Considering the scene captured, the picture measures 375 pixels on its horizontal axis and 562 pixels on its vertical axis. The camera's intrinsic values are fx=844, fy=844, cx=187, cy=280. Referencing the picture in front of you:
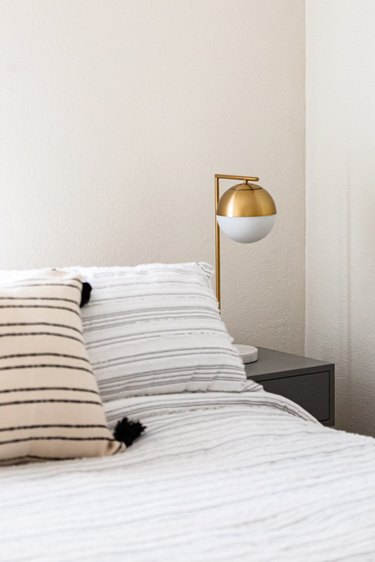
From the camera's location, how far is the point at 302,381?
2488 millimetres

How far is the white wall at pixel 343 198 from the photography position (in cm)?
278

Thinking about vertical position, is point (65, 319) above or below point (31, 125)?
below

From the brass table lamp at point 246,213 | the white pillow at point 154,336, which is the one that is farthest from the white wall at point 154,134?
the white pillow at point 154,336

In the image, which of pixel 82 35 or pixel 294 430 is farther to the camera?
pixel 82 35

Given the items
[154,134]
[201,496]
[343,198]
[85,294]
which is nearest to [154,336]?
[85,294]

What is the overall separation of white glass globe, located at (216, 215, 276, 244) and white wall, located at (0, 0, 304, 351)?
33 centimetres

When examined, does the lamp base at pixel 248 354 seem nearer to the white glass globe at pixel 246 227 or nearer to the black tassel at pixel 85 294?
the white glass globe at pixel 246 227

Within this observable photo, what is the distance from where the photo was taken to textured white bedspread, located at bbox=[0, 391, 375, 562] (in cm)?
111

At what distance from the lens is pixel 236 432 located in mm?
A: 1677

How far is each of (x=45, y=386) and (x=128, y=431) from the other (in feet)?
0.66

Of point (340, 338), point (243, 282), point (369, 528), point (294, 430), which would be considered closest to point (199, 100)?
point (243, 282)

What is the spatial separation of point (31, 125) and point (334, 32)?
1121mm

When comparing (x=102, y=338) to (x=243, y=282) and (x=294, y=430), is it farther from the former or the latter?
(x=243, y=282)

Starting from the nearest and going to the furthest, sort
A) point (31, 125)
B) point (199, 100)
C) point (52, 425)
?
point (52, 425)
point (31, 125)
point (199, 100)
